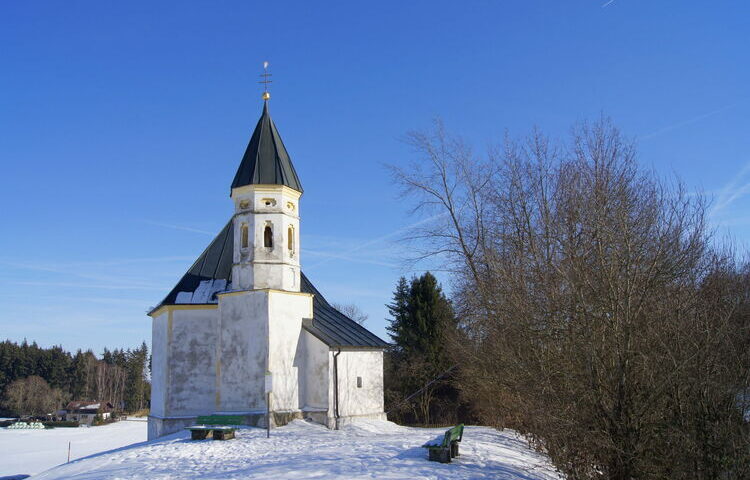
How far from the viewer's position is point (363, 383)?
22.8 metres

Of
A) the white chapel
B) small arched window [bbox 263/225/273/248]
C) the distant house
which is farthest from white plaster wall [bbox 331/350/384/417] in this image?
the distant house

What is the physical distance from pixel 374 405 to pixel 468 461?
9.75 metres

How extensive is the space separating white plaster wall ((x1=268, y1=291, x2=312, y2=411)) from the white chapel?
0.03m

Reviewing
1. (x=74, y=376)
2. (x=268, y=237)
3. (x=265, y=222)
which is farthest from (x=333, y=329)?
(x=74, y=376)

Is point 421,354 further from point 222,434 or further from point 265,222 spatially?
point 222,434

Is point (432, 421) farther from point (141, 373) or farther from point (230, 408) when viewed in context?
point (141, 373)

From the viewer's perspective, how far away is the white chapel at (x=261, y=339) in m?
20.7

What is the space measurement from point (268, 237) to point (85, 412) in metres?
76.8

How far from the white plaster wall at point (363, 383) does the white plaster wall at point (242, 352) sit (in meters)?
2.75

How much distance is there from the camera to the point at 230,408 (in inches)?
808

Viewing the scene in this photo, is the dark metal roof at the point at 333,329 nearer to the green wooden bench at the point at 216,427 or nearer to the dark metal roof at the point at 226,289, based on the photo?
the dark metal roof at the point at 226,289

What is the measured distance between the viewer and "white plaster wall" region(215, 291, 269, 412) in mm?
20391

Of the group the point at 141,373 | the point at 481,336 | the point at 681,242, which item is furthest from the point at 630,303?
the point at 141,373

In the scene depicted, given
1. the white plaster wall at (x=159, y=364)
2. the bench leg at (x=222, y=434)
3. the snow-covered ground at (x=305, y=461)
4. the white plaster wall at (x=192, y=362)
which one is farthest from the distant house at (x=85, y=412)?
the snow-covered ground at (x=305, y=461)
